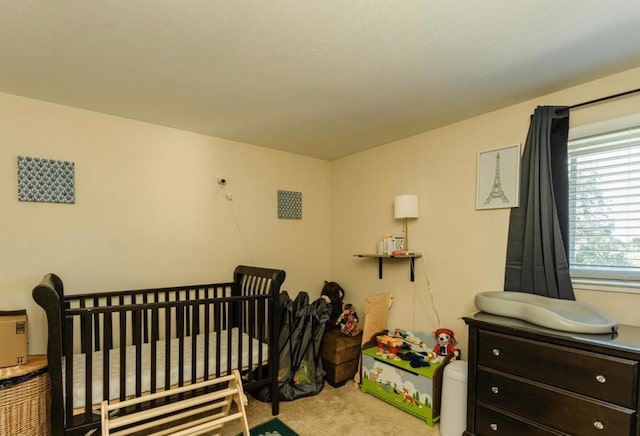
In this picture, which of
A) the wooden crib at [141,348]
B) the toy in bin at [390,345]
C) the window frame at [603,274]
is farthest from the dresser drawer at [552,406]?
the wooden crib at [141,348]

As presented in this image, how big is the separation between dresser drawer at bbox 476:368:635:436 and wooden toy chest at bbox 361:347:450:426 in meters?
0.42

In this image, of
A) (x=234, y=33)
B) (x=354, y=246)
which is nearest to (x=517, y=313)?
(x=354, y=246)

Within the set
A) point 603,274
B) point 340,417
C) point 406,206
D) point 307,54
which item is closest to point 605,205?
point 603,274

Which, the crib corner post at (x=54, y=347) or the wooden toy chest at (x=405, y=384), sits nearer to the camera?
the crib corner post at (x=54, y=347)

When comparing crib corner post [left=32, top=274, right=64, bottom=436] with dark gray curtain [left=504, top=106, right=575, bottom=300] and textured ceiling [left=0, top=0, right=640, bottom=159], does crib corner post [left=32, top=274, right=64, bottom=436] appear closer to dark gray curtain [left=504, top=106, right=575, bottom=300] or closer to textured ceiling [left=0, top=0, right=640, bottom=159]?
textured ceiling [left=0, top=0, right=640, bottom=159]

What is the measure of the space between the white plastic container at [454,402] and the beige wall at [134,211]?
191 cm

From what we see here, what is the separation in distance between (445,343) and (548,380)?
91 cm

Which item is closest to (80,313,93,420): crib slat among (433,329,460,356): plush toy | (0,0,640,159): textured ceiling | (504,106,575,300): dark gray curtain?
(0,0,640,159): textured ceiling

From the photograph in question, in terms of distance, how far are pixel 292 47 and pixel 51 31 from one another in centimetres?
114

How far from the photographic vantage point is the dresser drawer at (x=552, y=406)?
4.87 feet

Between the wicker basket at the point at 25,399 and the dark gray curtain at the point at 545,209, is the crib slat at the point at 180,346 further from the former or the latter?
the dark gray curtain at the point at 545,209

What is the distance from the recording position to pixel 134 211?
2.65 m

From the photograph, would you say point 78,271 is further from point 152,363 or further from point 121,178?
point 152,363

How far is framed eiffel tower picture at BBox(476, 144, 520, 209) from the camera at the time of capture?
2.30 m
